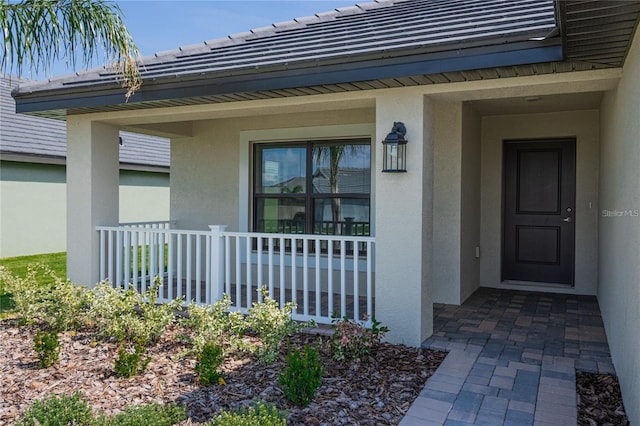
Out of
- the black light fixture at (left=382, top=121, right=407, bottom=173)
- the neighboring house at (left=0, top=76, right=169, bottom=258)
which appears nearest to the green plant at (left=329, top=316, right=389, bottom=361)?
the black light fixture at (left=382, top=121, right=407, bottom=173)

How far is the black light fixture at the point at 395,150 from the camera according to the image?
5.00 metres

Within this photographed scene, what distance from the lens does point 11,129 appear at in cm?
1296

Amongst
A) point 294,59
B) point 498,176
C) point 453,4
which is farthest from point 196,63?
point 498,176

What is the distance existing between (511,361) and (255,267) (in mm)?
4596

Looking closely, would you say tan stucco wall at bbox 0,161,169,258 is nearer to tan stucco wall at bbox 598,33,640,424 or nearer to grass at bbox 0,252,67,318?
grass at bbox 0,252,67,318

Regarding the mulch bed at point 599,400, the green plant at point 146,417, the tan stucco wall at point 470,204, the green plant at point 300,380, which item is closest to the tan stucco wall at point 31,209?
the tan stucco wall at point 470,204

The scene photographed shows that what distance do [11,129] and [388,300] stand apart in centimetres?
1204

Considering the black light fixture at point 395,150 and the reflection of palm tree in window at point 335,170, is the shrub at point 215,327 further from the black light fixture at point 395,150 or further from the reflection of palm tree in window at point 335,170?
the reflection of palm tree in window at point 335,170

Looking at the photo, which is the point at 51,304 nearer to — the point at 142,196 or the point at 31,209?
the point at 31,209

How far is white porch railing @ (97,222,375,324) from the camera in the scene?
5.67 m

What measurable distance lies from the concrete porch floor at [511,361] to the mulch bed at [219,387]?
211 mm

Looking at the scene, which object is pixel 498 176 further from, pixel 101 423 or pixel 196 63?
pixel 101 423

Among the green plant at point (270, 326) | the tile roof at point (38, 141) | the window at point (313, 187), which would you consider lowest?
the green plant at point (270, 326)

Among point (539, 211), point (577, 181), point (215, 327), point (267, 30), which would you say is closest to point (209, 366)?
point (215, 327)
